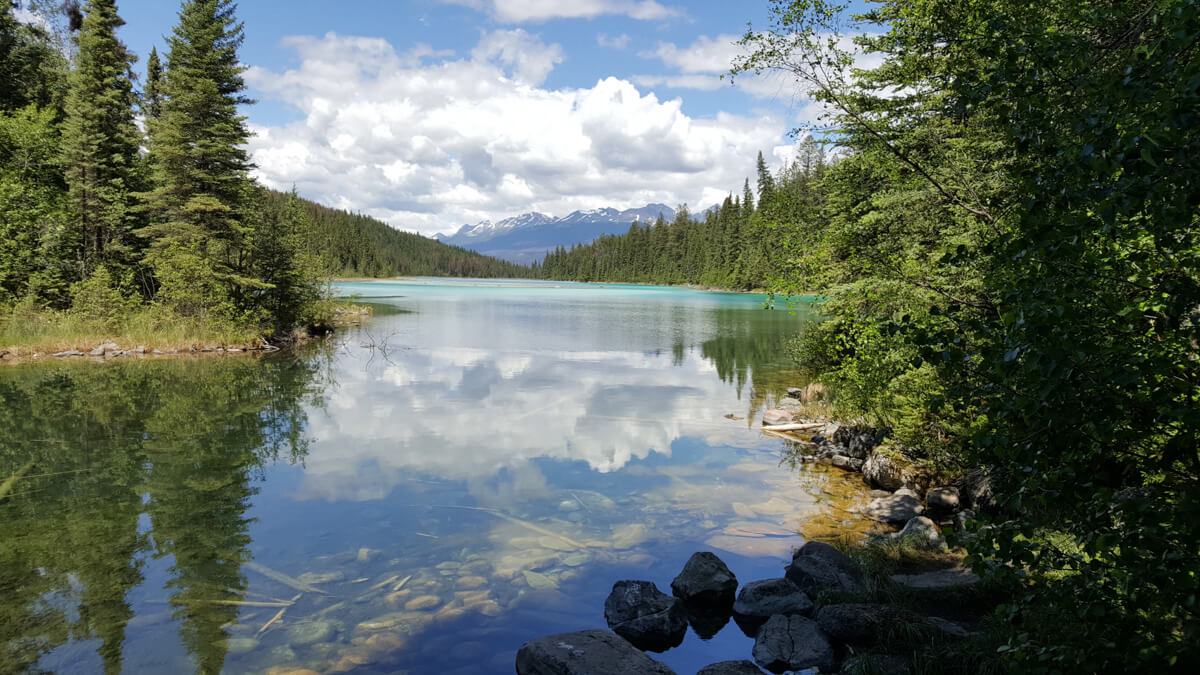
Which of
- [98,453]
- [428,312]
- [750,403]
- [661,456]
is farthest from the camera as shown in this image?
[428,312]

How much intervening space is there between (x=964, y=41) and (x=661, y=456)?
33.7 ft

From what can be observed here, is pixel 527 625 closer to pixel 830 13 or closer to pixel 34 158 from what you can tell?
pixel 830 13

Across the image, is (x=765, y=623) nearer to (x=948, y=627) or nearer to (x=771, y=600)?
(x=771, y=600)

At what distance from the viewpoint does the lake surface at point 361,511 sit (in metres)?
7.19

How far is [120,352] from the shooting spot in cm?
2816

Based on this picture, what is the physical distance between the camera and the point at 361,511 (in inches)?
443

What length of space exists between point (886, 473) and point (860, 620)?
690 centimetres

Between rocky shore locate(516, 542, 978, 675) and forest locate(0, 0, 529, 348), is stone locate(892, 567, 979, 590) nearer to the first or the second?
rocky shore locate(516, 542, 978, 675)

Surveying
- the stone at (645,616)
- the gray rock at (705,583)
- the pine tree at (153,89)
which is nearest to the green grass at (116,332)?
Result: the pine tree at (153,89)

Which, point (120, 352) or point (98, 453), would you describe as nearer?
point (98, 453)

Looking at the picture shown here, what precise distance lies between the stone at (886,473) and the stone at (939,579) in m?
4.53

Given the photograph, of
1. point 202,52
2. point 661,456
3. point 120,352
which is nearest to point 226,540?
point 661,456

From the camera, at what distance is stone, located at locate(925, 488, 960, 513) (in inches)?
435

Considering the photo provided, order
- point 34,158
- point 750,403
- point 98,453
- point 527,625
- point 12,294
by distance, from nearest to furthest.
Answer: point 527,625 < point 98,453 < point 750,403 < point 12,294 < point 34,158
